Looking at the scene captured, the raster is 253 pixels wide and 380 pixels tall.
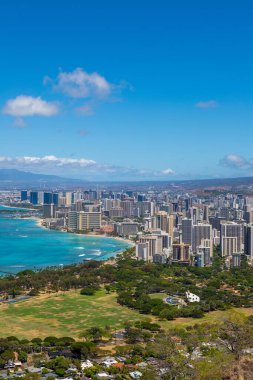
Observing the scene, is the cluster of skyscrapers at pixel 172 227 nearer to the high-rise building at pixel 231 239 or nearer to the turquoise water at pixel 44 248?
the high-rise building at pixel 231 239

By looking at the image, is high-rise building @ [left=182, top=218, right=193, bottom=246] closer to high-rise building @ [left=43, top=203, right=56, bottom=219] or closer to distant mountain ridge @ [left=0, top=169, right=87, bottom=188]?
high-rise building @ [left=43, top=203, right=56, bottom=219]

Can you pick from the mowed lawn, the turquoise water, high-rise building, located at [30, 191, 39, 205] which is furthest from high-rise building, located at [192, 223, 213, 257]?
high-rise building, located at [30, 191, 39, 205]

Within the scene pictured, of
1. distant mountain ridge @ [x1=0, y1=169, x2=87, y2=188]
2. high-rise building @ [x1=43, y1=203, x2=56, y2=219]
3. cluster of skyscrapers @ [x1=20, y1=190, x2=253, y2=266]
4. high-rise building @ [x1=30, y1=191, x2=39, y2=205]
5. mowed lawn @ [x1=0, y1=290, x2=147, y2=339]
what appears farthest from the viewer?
distant mountain ridge @ [x1=0, y1=169, x2=87, y2=188]

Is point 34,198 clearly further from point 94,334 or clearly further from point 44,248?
point 94,334

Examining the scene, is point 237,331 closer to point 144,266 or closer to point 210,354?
point 210,354

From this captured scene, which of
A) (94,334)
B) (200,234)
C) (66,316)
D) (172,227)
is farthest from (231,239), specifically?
(94,334)

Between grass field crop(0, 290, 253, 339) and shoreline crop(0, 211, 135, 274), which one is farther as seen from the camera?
shoreline crop(0, 211, 135, 274)

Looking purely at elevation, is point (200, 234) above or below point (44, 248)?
above

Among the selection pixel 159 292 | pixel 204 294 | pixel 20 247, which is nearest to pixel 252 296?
pixel 204 294
